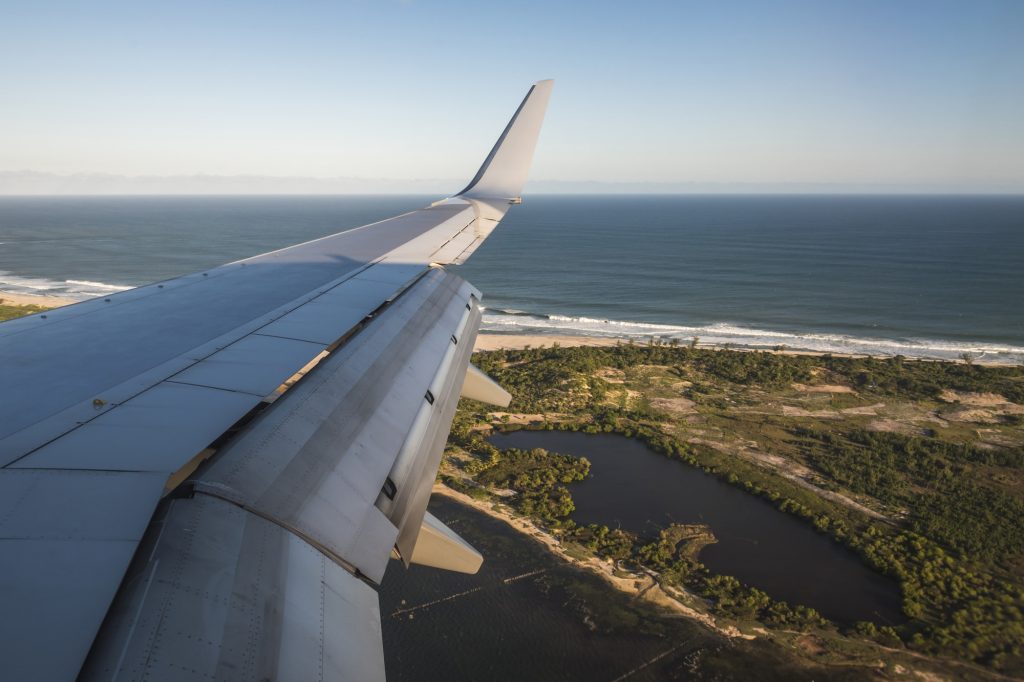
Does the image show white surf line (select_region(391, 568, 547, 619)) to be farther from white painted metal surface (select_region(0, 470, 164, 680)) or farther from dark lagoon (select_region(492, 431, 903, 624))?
white painted metal surface (select_region(0, 470, 164, 680))

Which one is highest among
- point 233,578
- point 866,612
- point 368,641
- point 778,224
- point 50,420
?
point 778,224

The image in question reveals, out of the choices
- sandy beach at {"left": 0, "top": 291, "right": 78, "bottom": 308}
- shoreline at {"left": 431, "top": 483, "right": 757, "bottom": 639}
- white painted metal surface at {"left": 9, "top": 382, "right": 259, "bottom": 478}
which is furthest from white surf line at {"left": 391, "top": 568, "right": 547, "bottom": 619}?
sandy beach at {"left": 0, "top": 291, "right": 78, "bottom": 308}

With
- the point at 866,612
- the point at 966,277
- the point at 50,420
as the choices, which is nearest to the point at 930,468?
the point at 866,612

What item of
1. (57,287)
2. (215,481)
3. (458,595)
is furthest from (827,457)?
(57,287)

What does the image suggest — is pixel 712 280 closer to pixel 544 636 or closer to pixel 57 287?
pixel 544 636

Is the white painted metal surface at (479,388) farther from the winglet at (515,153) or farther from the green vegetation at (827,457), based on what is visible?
the green vegetation at (827,457)

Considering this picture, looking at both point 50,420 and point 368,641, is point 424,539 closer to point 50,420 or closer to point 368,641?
point 368,641
